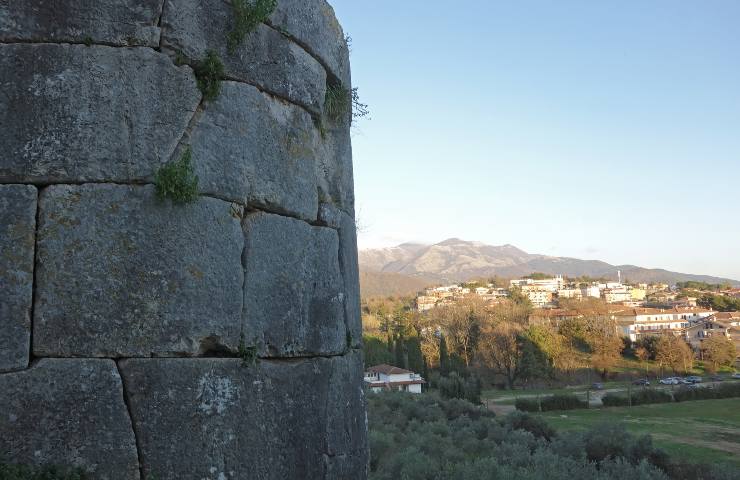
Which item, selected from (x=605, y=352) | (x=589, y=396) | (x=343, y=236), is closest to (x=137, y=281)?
(x=343, y=236)

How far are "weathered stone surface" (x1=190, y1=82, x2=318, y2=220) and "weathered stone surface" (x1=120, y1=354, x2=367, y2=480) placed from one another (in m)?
0.83

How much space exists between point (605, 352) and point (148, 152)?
189 feet

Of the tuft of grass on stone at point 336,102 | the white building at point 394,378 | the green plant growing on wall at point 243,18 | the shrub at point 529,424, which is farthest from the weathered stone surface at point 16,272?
the white building at point 394,378

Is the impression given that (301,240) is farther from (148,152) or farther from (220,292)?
(148,152)

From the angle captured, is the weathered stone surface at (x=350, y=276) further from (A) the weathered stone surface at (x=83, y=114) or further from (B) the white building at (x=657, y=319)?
(B) the white building at (x=657, y=319)

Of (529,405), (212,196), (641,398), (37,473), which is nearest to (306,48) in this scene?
(212,196)

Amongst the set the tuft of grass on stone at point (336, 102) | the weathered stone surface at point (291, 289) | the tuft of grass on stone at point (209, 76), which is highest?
the tuft of grass on stone at point (336, 102)

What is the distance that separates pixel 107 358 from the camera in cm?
257

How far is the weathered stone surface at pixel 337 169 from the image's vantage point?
3.69 metres

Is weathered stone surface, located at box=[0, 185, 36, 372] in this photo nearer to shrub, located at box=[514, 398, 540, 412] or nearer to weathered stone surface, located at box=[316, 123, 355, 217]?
weathered stone surface, located at box=[316, 123, 355, 217]

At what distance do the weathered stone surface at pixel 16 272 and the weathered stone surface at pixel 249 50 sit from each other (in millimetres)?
984

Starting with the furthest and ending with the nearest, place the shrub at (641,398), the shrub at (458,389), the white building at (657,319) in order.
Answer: the white building at (657,319), the shrub at (641,398), the shrub at (458,389)

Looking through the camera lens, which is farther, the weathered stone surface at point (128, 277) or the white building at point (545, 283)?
the white building at point (545, 283)

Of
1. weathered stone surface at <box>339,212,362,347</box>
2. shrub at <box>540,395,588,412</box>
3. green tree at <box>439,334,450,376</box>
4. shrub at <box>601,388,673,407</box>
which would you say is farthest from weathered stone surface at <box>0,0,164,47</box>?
green tree at <box>439,334,450,376</box>
